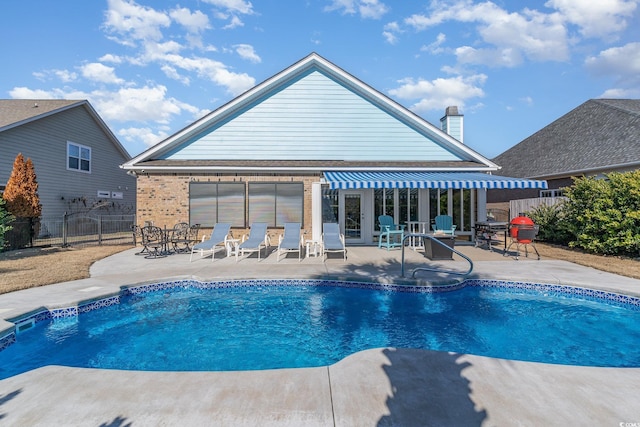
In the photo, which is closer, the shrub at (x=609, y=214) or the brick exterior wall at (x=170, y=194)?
the shrub at (x=609, y=214)

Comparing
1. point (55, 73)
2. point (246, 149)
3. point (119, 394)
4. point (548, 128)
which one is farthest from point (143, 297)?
point (548, 128)

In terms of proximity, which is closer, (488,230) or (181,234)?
(488,230)

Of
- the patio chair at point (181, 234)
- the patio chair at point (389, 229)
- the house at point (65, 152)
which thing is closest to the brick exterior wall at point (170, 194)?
the patio chair at point (181, 234)

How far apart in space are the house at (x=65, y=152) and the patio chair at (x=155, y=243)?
1332 centimetres

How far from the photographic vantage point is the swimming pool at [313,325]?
265 inches

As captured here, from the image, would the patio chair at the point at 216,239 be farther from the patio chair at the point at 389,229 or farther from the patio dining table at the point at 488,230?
the patio dining table at the point at 488,230

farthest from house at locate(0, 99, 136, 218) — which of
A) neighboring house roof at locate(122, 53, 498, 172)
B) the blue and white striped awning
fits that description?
the blue and white striped awning

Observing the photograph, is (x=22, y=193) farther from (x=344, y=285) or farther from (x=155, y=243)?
(x=344, y=285)

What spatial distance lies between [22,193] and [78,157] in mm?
10491

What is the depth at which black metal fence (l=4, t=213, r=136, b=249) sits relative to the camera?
18.1 m

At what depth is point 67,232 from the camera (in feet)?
81.6

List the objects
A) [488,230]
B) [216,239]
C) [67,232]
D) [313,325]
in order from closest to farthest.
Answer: [313,325]
[216,239]
[488,230]
[67,232]

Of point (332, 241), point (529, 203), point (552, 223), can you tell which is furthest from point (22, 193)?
point (529, 203)

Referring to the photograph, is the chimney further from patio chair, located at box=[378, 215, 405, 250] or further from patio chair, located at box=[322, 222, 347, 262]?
patio chair, located at box=[322, 222, 347, 262]
